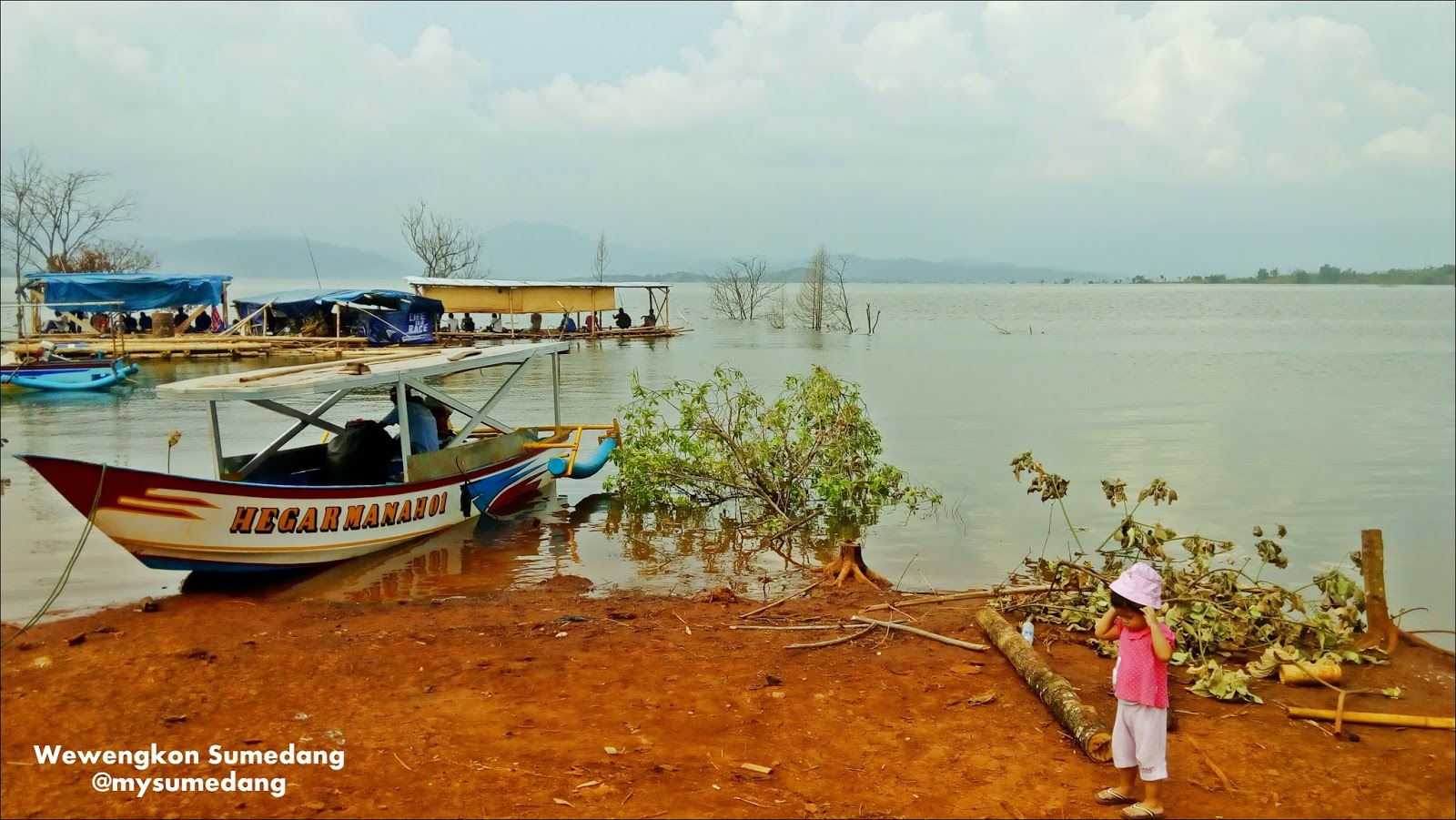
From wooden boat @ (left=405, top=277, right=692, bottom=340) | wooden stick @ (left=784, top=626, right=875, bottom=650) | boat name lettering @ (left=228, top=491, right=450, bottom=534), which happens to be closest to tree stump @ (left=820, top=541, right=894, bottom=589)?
wooden stick @ (left=784, top=626, right=875, bottom=650)

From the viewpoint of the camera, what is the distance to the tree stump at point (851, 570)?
920cm

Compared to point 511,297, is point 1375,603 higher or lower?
lower

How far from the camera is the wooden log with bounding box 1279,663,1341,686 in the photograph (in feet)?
20.0

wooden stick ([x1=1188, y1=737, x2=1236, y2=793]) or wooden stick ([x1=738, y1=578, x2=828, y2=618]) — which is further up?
wooden stick ([x1=1188, y1=737, x2=1236, y2=793])

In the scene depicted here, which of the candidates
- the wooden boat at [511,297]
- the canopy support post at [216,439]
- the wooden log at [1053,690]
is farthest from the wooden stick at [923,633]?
the wooden boat at [511,297]

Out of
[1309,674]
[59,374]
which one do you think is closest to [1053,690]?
[1309,674]

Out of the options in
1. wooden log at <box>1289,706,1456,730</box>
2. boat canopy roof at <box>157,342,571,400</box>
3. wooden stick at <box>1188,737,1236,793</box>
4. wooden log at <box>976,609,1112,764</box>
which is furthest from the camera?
boat canopy roof at <box>157,342,571,400</box>

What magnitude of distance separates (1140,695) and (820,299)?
58019mm

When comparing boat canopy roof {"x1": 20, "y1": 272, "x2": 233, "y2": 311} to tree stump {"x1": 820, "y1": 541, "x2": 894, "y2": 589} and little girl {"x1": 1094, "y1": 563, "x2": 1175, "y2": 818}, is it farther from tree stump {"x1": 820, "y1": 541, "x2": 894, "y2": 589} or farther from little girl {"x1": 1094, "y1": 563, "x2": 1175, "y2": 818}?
little girl {"x1": 1094, "y1": 563, "x2": 1175, "y2": 818}

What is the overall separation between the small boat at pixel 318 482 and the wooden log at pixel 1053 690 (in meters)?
6.35

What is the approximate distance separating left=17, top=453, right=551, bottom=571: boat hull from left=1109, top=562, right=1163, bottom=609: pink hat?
7106mm

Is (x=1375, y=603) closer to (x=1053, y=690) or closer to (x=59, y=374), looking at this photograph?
(x=1053, y=690)

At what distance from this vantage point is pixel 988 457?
58.5ft

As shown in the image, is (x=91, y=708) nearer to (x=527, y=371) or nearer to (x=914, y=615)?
(x=914, y=615)
